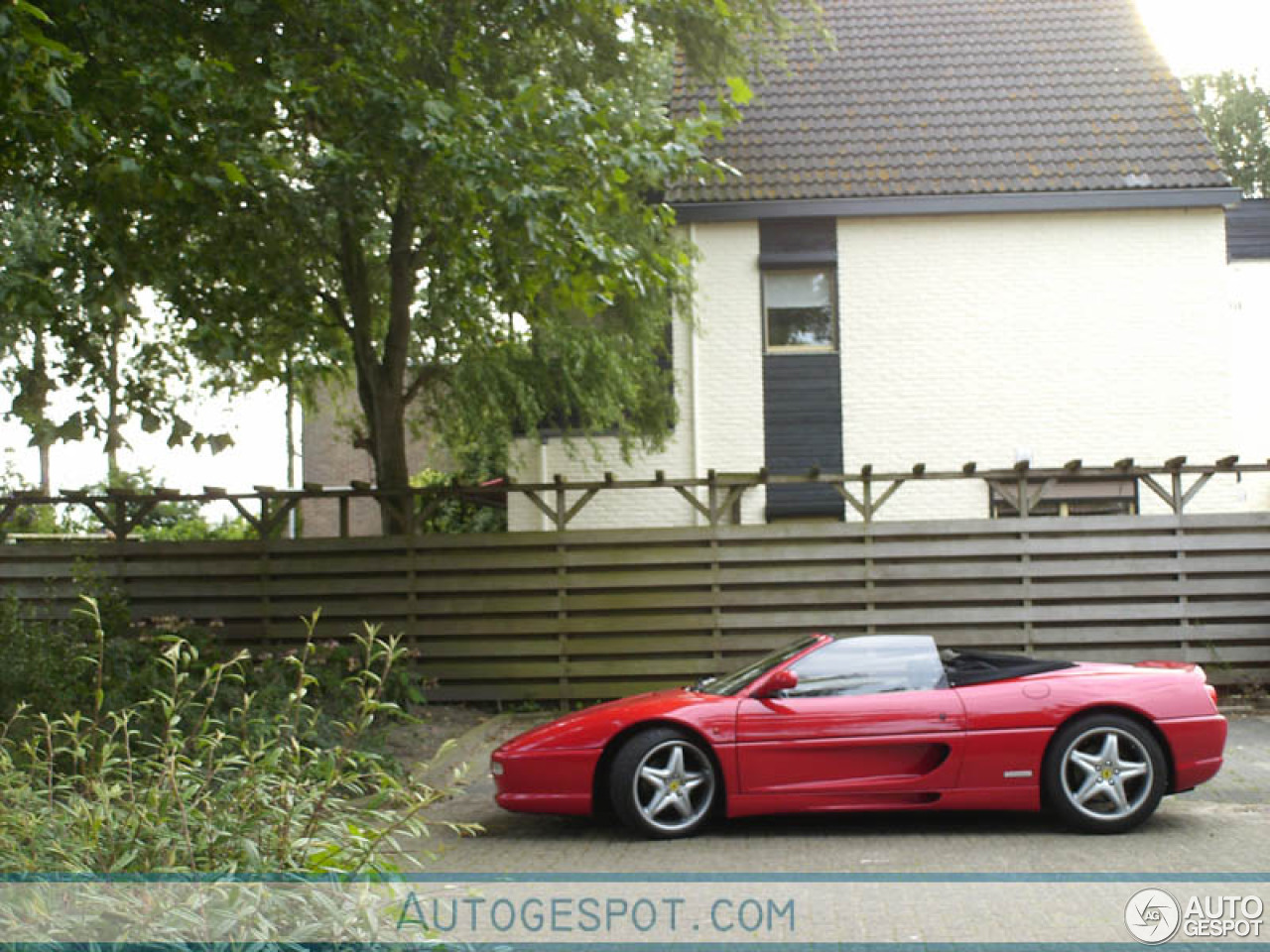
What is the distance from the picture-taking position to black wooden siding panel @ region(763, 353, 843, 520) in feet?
54.8

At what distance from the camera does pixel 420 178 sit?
11.0 metres

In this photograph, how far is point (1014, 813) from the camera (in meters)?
8.10

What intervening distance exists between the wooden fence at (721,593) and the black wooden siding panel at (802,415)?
160 inches

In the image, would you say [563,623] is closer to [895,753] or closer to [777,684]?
[777,684]

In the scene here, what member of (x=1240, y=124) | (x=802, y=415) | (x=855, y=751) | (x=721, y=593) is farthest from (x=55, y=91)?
(x=1240, y=124)

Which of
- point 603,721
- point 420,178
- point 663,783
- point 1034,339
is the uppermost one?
point 420,178

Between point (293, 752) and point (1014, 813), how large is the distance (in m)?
5.18

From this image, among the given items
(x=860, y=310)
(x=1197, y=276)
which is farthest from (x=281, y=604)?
(x=1197, y=276)

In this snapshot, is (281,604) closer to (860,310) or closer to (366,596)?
(366,596)

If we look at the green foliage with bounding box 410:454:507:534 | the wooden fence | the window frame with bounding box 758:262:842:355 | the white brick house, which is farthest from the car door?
the green foliage with bounding box 410:454:507:534

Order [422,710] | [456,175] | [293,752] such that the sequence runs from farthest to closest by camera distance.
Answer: [422,710] → [456,175] → [293,752]

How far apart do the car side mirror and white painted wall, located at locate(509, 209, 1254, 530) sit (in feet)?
29.1

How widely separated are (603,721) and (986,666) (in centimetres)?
244

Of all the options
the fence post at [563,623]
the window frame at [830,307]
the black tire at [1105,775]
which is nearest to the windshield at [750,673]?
the black tire at [1105,775]
